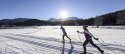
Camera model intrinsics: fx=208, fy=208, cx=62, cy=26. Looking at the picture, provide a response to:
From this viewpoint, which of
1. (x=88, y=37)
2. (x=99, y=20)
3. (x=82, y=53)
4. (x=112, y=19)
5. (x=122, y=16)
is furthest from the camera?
(x=112, y=19)

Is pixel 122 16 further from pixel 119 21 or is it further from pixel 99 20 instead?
pixel 99 20

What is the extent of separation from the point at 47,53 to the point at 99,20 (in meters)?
92.3

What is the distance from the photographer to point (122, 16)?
8919 centimetres

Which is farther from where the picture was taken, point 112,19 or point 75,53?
point 112,19

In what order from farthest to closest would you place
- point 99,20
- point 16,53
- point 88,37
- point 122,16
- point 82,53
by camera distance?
point 99,20 < point 122,16 < point 16,53 < point 82,53 < point 88,37

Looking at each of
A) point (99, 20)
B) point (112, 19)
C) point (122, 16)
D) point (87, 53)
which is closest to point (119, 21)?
point (122, 16)

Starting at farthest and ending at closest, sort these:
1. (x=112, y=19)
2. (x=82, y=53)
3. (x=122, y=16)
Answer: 1. (x=112, y=19)
2. (x=122, y=16)
3. (x=82, y=53)

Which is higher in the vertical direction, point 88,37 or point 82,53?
point 88,37

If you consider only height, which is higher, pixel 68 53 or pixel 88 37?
pixel 88 37

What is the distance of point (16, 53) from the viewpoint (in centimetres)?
1288

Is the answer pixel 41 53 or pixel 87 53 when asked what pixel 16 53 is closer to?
pixel 41 53

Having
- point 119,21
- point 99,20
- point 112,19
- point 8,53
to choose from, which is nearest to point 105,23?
point 112,19

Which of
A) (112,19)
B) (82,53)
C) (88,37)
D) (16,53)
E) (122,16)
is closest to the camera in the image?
(88,37)

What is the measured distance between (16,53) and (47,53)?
79.5 inches
